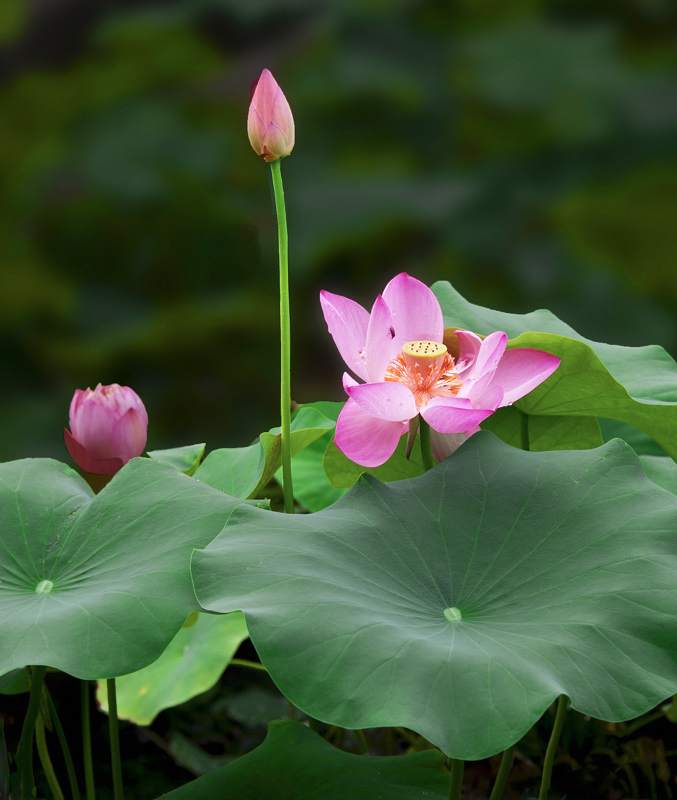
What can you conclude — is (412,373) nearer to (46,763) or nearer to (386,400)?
(386,400)

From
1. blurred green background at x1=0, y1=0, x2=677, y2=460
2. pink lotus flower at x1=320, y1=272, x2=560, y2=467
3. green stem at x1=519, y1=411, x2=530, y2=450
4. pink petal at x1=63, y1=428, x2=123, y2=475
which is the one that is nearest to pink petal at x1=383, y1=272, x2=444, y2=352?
pink lotus flower at x1=320, y1=272, x2=560, y2=467

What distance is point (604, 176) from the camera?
191 centimetres

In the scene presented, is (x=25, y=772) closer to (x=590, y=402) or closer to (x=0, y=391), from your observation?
(x=590, y=402)

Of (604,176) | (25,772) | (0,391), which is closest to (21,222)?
(0,391)

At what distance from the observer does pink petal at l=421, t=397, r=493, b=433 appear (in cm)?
44

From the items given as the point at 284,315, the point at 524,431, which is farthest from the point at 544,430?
the point at 284,315

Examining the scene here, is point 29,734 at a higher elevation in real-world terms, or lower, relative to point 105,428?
lower

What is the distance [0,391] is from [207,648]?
133 cm

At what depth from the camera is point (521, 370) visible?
475 millimetres

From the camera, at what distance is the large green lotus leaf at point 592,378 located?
503mm

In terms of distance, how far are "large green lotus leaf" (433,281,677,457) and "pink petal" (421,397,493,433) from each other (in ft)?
0.27

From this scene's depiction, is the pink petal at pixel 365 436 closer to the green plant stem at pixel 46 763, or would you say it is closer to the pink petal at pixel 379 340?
the pink petal at pixel 379 340

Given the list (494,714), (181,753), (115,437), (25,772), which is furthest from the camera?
(181,753)

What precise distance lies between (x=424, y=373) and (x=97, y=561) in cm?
22
